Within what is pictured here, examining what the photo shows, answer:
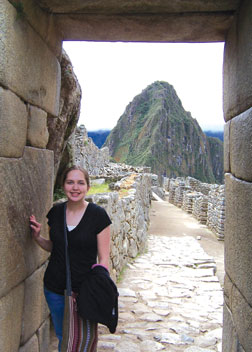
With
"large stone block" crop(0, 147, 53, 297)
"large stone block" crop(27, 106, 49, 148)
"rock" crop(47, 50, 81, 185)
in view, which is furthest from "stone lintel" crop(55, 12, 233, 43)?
"large stone block" crop(0, 147, 53, 297)

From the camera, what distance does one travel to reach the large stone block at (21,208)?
7.71 ft

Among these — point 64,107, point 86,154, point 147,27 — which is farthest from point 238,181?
point 86,154

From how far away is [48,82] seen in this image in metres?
3.25

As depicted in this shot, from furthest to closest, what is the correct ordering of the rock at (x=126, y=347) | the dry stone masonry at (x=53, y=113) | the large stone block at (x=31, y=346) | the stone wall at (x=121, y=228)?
the stone wall at (x=121, y=228) → the rock at (x=126, y=347) → the large stone block at (x=31, y=346) → the dry stone masonry at (x=53, y=113)

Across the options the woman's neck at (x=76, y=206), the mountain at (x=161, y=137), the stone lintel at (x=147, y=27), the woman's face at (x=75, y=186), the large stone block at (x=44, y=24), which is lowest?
the woman's neck at (x=76, y=206)

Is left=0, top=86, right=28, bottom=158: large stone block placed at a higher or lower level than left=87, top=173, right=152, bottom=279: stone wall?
higher

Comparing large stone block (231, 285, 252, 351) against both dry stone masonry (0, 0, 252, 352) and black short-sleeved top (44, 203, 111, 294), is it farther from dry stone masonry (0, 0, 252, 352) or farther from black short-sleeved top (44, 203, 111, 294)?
black short-sleeved top (44, 203, 111, 294)

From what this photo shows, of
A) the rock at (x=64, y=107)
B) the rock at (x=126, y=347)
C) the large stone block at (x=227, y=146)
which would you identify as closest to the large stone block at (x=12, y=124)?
the rock at (x=64, y=107)

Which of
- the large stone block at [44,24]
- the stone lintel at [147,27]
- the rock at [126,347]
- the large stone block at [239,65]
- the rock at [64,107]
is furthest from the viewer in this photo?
the rock at [64,107]

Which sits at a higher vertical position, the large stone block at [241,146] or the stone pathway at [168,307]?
the large stone block at [241,146]

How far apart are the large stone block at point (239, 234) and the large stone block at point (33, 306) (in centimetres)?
171

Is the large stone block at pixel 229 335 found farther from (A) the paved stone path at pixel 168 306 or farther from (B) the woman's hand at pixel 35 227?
(B) the woman's hand at pixel 35 227

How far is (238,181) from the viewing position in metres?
2.81

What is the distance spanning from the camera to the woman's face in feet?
8.81
